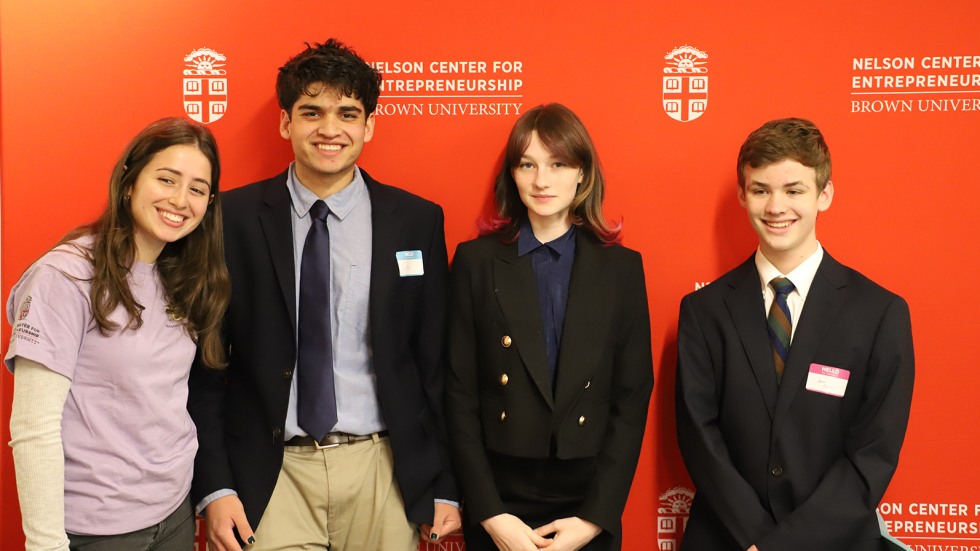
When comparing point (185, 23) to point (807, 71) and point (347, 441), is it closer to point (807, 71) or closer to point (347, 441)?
point (347, 441)

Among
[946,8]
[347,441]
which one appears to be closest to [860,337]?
[946,8]

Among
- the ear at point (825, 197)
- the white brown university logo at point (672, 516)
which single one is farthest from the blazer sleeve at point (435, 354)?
the ear at point (825, 197)

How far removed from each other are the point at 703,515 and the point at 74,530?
186 cm

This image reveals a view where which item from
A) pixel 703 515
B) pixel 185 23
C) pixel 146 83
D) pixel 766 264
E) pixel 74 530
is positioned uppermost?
pixel 185 23

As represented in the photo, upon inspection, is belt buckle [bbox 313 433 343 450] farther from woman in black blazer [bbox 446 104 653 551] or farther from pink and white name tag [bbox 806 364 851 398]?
pink and white name tag [bbox 806 364 851 398]

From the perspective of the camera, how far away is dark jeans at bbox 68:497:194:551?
2004mm

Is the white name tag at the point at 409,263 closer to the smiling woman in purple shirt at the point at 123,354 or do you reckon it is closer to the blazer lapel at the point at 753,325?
the smiling woman in purple shirt at the point at 123,354

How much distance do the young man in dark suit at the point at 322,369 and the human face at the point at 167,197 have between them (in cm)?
30

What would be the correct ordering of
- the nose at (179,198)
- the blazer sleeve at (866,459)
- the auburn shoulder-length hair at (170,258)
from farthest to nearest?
the blazer sleeve at (866,459)
the nose at (179,198)
the auburn shoulder-length hair at (170,258)

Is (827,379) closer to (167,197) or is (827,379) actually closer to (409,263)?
(409,263)

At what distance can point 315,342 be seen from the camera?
2.37m

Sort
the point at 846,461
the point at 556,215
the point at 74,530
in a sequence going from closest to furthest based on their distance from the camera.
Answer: the point at 74,530 < the point at 846,461 < the point at 556,215

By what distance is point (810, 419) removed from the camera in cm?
237

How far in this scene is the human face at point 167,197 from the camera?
208 centimetres
